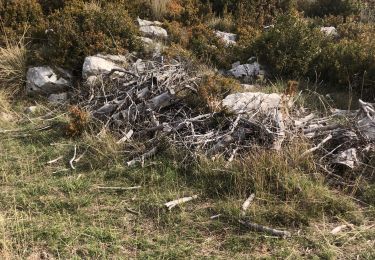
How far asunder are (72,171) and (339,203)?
321 cm

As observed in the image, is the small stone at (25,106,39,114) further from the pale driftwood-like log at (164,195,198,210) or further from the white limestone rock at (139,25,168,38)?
the pale driftwood-like log at (164,195,198,210)

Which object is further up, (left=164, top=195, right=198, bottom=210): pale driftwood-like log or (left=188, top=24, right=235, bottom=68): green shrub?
(left=188, top=24, right=235, bottom=68): green shrub

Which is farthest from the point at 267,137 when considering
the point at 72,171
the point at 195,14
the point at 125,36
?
the point at 195,14

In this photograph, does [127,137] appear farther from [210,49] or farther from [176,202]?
[210,49]

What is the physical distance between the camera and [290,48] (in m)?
8.08

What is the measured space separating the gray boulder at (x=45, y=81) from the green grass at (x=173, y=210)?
89.0 inches

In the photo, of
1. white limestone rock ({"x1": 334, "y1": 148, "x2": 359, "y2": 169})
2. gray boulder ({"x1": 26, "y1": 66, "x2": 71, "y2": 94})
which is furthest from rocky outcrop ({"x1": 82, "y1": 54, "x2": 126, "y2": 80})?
white limestone rock ({"x1": 334, "y1": 148, "x2": 359, "y2": 169})

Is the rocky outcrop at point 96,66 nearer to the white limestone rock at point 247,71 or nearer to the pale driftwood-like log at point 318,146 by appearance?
the white limestone rock at point 247,71

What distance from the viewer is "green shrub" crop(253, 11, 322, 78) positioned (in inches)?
315

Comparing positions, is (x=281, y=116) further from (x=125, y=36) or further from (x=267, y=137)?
(x=125, y=36)

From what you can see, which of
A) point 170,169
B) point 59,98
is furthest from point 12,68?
point 170,169

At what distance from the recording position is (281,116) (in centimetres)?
570

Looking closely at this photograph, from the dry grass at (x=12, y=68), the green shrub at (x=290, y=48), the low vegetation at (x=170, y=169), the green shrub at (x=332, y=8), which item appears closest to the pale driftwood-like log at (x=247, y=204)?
the low vegetation at (x=170, y=169)

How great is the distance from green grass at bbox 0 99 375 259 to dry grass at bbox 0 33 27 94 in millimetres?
2494
